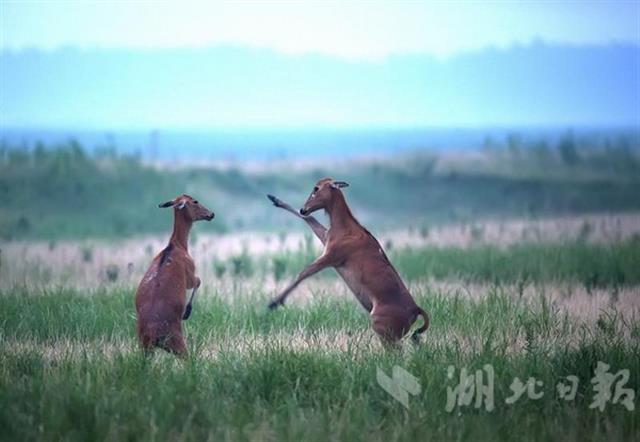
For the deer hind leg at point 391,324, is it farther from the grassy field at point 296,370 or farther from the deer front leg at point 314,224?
the deer front leg at point 314,224

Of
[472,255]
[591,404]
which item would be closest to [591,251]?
[472,255]

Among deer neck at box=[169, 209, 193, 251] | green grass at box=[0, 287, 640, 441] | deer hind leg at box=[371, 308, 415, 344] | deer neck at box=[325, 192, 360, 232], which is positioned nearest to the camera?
green grass at box=[0, 287, 640, 441]

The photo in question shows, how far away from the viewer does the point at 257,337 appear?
1066 cm

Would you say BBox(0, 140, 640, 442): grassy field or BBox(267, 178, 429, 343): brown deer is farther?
BBox(267, 178, 429, 343): brown deer

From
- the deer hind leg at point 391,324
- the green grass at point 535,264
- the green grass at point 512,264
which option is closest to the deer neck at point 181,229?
the deer hind leg at point 391,324

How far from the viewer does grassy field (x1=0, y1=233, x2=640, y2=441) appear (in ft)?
25.5

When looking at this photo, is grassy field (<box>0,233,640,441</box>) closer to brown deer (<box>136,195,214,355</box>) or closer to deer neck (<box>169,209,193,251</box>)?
brown deer (<box>136,195,214,355</box>)

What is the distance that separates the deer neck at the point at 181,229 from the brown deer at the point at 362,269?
35.7 inches

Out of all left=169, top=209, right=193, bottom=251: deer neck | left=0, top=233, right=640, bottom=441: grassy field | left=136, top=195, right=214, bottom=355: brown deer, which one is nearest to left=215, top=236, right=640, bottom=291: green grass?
left=0, top=233, right=640, bottom=441: grassy field

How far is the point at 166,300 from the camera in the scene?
9422 mm

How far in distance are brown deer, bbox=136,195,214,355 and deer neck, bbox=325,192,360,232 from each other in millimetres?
1390

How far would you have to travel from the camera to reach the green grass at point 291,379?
7.74 m

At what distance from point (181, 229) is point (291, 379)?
2506 mm

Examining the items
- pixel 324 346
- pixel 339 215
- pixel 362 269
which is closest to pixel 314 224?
pixel 339 215
